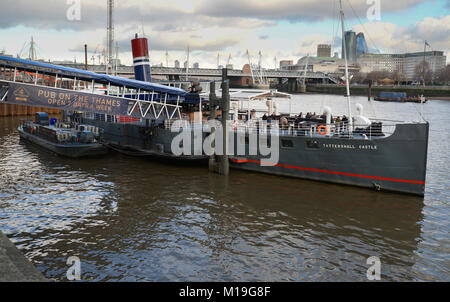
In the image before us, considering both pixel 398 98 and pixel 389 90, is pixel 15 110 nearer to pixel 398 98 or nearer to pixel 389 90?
pixel 398 98

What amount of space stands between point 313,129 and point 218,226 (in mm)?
11989

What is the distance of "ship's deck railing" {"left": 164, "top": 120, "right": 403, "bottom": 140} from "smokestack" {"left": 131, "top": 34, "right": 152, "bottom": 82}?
1060 centimetres

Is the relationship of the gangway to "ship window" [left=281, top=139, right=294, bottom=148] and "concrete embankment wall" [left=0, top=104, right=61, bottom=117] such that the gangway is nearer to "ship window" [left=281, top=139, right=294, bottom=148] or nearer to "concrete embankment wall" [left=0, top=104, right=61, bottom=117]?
"ship window" [left=281, top=139, right=294, bottom=148]

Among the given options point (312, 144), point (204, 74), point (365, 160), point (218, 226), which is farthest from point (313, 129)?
point (204, 74)

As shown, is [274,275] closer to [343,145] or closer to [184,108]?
[343,145]

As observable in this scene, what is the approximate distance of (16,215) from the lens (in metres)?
18.3

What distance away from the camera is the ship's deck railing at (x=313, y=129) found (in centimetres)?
2298

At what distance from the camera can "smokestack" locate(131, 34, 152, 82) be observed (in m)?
36.8

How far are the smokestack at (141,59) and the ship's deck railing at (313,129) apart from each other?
417 inches

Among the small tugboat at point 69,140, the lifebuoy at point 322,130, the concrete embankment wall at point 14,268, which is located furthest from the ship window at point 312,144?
the concrete embankment wall at point 14,268

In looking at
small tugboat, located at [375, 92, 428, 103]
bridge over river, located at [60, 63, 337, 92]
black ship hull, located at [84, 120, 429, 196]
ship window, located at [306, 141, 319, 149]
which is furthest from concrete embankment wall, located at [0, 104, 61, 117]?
small tugboat, located at [375, 92, 428, 103]

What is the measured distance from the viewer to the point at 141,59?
37.6 metres
